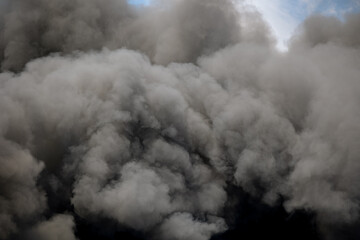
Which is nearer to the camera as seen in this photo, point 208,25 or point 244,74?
point 244,74

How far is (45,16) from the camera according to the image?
22.8 meters

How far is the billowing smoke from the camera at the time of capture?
14.4 metres

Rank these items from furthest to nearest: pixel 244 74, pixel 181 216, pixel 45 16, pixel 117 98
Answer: pixel 45 16
pixel 244 74
pixel 117 98
pixel 181 216

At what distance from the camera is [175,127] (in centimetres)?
1791

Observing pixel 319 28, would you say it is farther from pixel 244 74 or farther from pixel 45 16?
pixel 45 16

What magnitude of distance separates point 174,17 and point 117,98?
9.98 meters

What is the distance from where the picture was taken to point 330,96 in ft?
62.2

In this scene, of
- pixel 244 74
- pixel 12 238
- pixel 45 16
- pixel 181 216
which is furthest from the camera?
pixel 45 16

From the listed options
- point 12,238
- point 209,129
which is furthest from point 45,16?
point 12,238

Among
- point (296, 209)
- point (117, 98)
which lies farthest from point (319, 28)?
point (117, 98)

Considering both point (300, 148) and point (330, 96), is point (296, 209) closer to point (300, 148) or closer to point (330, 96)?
point (300, 148)

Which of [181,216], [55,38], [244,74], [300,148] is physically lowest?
[181,216]

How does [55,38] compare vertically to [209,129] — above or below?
above

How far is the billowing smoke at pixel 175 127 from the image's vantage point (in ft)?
47.3
